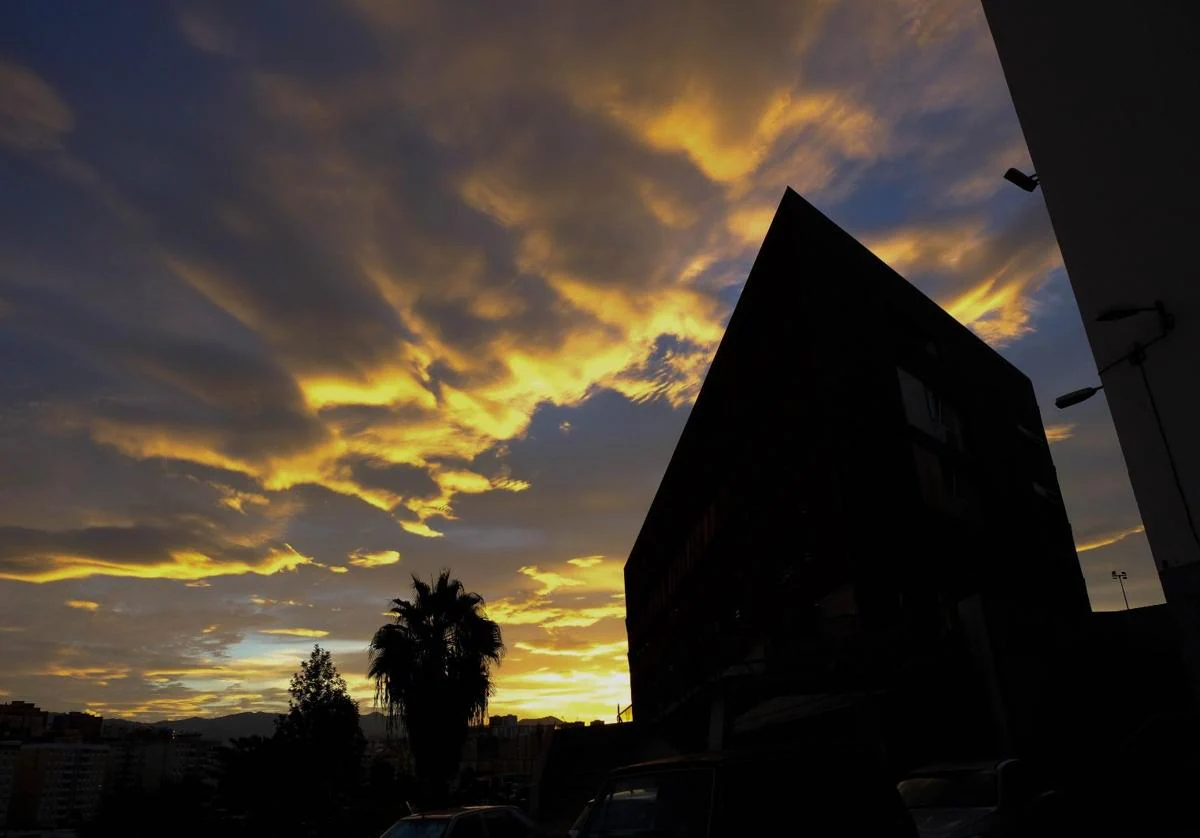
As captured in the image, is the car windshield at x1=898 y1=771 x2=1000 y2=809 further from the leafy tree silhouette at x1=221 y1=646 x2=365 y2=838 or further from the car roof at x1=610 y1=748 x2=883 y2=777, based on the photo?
the leafy tree silhouette at x1=221 y1=646 x2=365 y2=838

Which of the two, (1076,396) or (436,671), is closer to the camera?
(1076,396)

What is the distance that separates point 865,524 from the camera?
21891 millimetres

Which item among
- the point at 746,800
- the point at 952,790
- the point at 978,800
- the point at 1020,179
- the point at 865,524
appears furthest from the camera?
the point at 865,524

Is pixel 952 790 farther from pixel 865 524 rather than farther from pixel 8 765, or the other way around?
pixel 8 765

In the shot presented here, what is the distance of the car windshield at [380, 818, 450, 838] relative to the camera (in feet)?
34.3

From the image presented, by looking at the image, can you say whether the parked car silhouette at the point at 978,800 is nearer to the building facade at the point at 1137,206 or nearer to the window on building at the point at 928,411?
the building facade at the point at 1137,206

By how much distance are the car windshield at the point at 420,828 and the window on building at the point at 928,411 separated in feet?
69.1

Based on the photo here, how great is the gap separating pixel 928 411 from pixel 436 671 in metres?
21.6

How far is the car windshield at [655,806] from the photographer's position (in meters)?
4.98

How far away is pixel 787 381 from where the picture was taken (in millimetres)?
26234

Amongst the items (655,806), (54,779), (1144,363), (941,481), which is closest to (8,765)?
(54,779)

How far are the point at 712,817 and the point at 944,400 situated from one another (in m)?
28.3

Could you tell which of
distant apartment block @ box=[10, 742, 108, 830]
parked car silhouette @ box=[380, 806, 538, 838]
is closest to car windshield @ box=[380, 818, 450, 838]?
parked car silhouette @ box=[380, 806, 538, 838]

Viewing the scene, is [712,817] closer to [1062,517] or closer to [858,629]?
[858,629]
